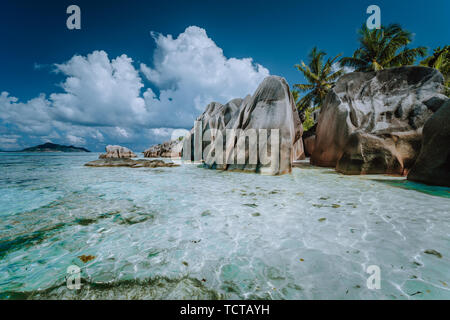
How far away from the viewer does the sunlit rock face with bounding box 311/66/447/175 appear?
6957mm

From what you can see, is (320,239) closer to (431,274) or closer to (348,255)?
(348,255)

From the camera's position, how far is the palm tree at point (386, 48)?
58.6ft

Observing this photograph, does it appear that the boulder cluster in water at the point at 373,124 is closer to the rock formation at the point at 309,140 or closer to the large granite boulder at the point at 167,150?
the rock formation at the point at 309,140

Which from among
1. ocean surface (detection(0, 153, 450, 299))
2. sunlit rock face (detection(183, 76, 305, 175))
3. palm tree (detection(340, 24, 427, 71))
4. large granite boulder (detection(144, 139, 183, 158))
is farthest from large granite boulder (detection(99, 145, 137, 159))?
palm tree (detection(340, 24, 427, 71))

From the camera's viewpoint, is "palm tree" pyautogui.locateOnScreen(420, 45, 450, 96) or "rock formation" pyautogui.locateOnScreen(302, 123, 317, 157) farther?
"rock formation" pyautogui.locateOnScreen(302, 123, 317, 157)

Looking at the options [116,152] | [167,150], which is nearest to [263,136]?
[167,150]

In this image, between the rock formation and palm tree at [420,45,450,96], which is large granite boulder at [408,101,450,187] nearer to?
the rock formation

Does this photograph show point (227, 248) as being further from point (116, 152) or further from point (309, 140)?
point (116, 152)

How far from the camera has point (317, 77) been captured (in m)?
21.9

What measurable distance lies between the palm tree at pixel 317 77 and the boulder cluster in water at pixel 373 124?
13002mm

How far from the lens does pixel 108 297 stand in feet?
4.42

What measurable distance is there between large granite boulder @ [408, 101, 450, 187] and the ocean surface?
196 cm

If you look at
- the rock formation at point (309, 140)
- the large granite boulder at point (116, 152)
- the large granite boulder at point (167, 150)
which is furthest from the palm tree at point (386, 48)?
the large granite boulder at point (116, 152)

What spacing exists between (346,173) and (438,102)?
16.8 ft
